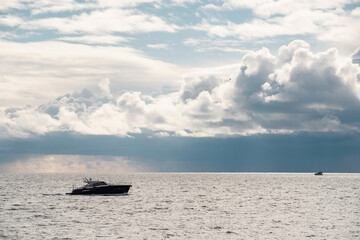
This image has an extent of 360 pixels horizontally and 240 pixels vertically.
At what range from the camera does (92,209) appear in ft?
294

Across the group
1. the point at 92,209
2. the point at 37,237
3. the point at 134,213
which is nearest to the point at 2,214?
the point at 92,209

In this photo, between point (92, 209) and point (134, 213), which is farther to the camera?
point (92, 209)

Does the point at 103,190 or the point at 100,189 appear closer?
the point at 100,189

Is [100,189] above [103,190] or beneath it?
above

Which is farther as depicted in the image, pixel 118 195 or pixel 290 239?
pixel 118 195

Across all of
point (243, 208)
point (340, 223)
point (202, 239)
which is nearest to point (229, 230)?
point (202, 239)

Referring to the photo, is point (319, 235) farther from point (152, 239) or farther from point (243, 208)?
point (243, 208)

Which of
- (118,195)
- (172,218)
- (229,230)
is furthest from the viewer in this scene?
(118,195)

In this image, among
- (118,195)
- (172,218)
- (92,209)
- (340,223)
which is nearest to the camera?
(340,223)

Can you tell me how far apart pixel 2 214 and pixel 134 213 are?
23080mm

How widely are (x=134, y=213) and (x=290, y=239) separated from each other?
1379 inches

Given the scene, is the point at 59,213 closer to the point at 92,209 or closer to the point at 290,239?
the point at 92,209

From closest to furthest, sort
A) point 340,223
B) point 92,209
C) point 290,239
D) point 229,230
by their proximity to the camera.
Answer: point 290,239
point 229,230
point 340,223
point 92,209

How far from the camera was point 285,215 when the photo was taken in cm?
7969
